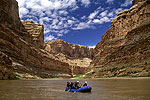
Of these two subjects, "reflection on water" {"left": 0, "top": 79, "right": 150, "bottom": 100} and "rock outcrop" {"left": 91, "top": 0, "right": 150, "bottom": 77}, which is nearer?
"reflection on water" {"left": 0, "top": 79, "right": 150, "bottom": 100}

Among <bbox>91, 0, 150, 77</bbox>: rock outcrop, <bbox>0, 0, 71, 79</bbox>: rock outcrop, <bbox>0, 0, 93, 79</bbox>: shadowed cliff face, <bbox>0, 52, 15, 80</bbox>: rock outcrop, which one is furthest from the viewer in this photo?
<bbox>0, 0, 71, 79</bbox>: rock outcrop

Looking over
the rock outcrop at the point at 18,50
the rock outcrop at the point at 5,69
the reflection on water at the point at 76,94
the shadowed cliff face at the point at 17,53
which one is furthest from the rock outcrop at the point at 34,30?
the reflection on water at the point at 76,94

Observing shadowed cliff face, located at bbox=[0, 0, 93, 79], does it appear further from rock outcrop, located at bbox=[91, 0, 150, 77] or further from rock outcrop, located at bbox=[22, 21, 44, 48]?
rock outcrop, located at bbox=[91, 0, 150, 77]

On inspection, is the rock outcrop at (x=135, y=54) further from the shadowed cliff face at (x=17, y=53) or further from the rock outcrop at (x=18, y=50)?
the rock outcrop at (x=18, y=50)

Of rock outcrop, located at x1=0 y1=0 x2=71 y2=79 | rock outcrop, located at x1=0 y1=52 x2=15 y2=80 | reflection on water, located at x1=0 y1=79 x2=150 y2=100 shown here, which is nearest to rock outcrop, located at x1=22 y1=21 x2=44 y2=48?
rock outcrop, located at x1=0 y1=0 x2=71 y2=79

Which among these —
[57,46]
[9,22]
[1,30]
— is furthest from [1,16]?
[57,46]

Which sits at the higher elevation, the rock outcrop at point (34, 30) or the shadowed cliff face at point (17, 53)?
the rock outcrop at point (34, 30)

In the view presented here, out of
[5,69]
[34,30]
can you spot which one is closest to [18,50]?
[5,69]

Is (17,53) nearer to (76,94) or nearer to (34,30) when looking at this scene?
(76,94)

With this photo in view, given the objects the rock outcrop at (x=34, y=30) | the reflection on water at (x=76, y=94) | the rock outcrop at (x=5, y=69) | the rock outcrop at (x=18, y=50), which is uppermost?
the rock outcrop at (x=34, y=30)

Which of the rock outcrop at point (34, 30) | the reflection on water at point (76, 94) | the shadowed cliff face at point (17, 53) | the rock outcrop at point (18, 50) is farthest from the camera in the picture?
the rock outcrop at point (34, 30)

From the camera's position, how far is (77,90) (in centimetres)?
1647

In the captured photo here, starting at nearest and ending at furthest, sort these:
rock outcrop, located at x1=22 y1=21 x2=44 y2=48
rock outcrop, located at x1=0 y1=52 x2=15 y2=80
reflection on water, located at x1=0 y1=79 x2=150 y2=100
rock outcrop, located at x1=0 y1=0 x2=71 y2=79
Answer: reflection on water, located at x1=0 y1=79 x2=150 y2=100, rock outcrop, located at x1=0 y1=52 x2=15 y2=80, rock outcrop, located at x1=0 y1=0 x2=71 y2=79, rock outcrop, located at x1=22 y1=21 x2=44 y2=48

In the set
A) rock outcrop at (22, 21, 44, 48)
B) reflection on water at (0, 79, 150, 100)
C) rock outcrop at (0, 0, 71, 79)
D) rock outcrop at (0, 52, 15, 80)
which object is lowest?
reflection on water at (0, 79, 150, 100)
